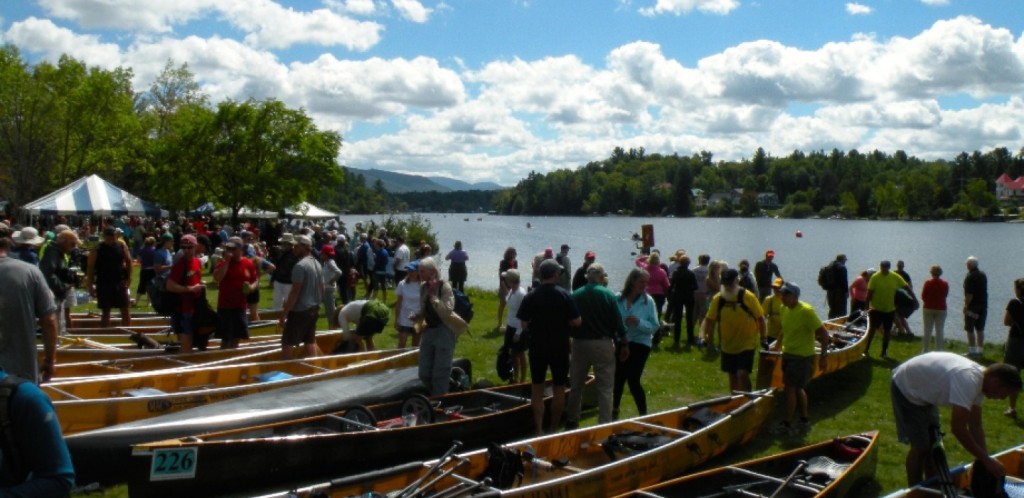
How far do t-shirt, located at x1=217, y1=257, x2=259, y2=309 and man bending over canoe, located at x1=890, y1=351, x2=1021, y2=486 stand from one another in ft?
26.1

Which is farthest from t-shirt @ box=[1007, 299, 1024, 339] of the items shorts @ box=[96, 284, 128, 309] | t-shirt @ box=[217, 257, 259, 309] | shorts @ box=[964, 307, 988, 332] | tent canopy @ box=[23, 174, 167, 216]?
tent canopy @ box=[23, 174, 167, 216]

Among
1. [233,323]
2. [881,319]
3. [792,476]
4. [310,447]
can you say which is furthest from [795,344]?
[233,323]

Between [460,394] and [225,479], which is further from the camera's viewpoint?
[460,394]

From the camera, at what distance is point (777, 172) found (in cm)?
17175

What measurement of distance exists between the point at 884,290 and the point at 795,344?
254 inches

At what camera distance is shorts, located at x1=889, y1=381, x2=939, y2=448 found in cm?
693

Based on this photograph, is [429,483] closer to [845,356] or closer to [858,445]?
[858,445]

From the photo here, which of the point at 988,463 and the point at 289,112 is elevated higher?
the point at 289,112

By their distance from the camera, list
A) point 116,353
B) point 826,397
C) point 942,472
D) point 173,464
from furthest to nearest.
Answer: point 826,397
point 116,353
point 173,464
point 942,472

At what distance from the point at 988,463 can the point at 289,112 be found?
34066 millimetres

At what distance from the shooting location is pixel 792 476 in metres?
7.33

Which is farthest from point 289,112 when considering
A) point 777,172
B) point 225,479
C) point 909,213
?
→ point 777,172

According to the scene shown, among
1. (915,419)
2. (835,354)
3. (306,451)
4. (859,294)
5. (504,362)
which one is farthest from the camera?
(859,294)

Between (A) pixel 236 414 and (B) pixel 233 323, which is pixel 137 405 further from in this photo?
(B) pixel 233 323
